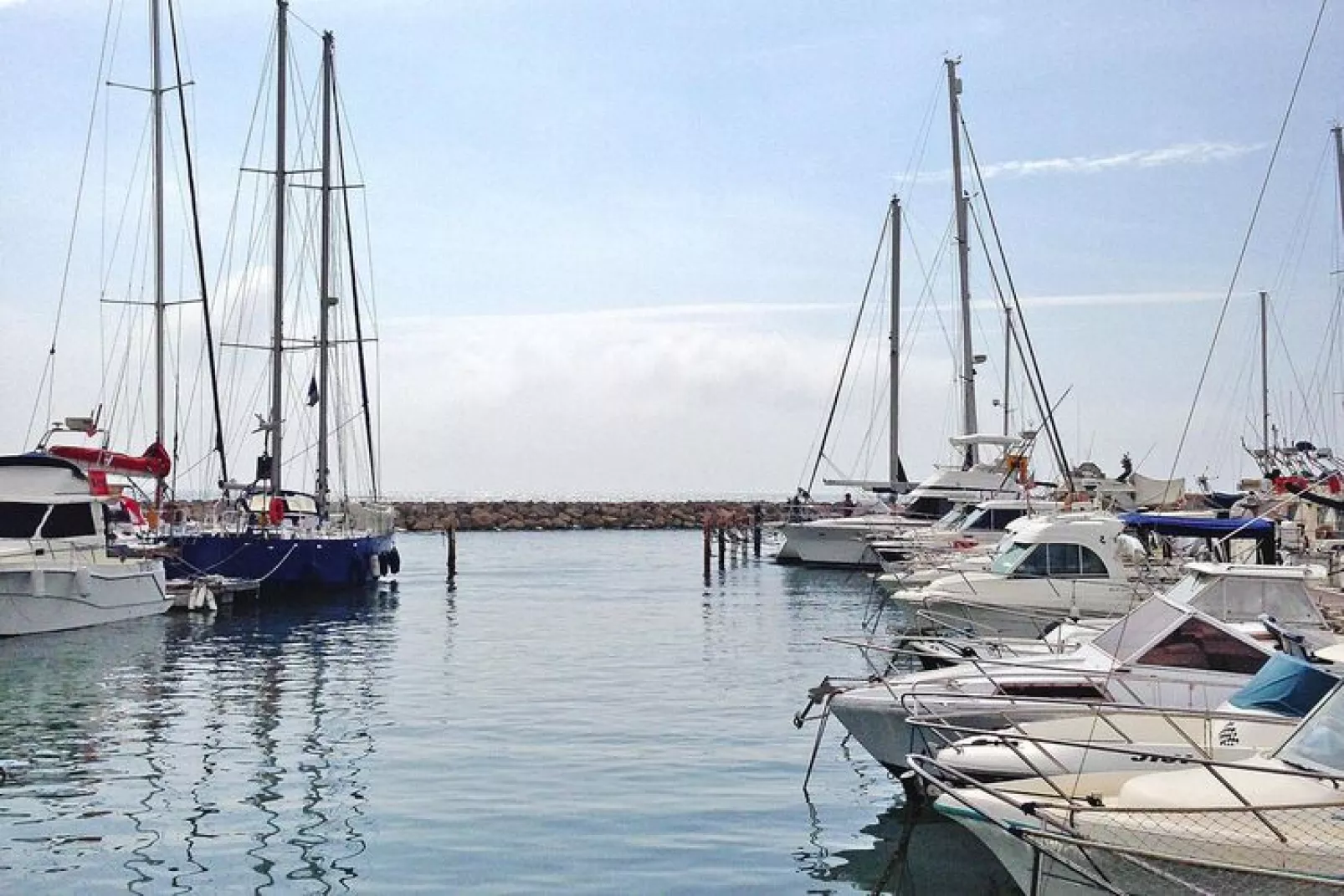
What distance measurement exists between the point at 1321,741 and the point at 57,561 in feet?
92.0

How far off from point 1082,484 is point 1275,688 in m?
36.7

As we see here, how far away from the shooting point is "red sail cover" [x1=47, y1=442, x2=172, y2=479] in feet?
115

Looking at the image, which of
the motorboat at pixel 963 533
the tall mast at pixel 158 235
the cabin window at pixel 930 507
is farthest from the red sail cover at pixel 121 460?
the cabin window at pixel 930 507

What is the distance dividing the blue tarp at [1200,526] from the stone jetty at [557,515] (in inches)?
2815

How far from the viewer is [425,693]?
939 inches

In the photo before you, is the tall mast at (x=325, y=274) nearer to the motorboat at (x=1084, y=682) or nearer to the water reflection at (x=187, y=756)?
the water reflection at (x=187, y=756)

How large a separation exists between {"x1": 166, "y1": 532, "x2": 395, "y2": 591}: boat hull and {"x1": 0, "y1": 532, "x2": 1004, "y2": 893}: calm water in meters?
5.47

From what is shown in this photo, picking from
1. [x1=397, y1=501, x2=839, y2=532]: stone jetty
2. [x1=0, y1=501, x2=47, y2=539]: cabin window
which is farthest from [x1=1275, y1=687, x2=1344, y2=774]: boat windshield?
[x1=397, y1=501, x2=839, y2=532]: stone jetty

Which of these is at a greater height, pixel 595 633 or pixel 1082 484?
pixel 1082 484

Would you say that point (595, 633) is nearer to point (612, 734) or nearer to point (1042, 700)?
point (612, 734)

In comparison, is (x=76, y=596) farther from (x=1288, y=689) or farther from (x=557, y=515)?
(x=557, y=515)

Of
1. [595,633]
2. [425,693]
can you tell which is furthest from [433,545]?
[425,693]

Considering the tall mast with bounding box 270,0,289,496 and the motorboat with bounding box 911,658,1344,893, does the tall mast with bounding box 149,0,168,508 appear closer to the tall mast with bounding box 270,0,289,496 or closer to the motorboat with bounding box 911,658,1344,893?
the tall mast with bounding box 270,0,289,496

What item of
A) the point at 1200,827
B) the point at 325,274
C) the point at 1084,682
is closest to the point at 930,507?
the point at 325,274
